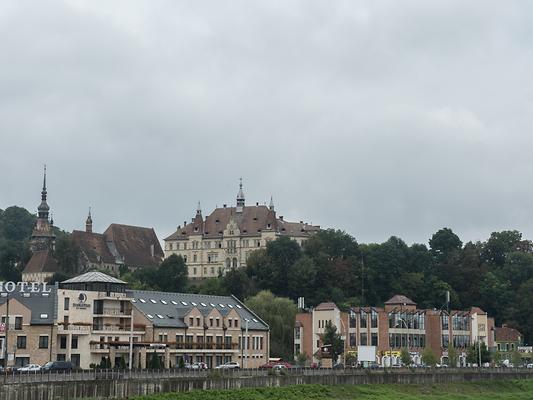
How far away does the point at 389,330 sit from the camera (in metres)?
142

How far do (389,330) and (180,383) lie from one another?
67441mm

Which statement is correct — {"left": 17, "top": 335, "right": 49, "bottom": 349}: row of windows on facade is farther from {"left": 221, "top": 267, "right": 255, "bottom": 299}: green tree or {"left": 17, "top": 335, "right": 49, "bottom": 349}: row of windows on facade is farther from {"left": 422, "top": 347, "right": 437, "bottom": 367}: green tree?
{"left": 221, "top": 267, "right": 255, "bottom": 299}: green tree

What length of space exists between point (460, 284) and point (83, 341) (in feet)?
344

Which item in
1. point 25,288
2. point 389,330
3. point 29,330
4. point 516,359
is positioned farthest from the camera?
point 516,359

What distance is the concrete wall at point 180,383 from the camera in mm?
66812

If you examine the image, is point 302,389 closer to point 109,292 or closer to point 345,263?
point 109,292

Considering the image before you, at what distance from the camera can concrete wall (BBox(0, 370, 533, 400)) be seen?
66.8 meters

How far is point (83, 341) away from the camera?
10294cm

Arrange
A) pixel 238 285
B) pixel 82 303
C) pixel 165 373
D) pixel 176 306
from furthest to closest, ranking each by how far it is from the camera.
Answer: pixel 238 285, pixel 176 306, pixel 82 303, pixel 165 373

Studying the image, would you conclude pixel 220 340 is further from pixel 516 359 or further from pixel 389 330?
pixel 516 359

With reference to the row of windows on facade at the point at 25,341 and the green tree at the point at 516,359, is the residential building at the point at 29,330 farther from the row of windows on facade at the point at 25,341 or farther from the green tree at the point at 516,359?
the green tree at the point at 516,359

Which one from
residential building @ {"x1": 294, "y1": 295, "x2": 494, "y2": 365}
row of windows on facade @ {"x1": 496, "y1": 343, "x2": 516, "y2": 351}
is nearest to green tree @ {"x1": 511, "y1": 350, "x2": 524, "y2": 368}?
residential building @ {"x1": 294, "y1": 295, "x2": 494, "y2": 365}

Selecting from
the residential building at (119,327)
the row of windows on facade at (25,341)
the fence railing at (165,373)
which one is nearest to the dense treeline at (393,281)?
the residential building at (119,327)

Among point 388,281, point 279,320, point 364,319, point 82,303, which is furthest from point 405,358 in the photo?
point 388,281
